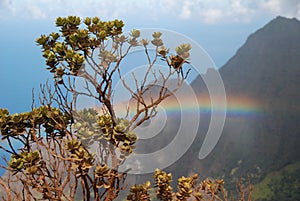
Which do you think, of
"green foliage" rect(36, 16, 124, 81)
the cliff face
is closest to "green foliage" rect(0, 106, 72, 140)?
"green foliage" rect(36, 16, 124, 81)

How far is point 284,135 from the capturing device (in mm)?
60594

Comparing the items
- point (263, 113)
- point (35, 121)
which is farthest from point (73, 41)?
point (263, 113)

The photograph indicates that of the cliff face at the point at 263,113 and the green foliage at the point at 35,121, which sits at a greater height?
the cliff face at the point at 263,113

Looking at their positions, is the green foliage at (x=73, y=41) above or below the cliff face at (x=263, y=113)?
below

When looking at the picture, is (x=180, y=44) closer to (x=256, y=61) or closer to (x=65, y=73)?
(x=65, y=73)

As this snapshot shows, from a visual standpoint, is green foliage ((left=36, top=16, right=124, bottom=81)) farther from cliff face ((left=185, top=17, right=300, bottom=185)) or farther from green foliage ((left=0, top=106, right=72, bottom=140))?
cliff face ((left=185, top=17, right=300, bottom=185))

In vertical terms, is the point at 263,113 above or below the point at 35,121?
above

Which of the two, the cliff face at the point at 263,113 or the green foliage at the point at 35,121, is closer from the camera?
the green foliage at the point at 35,121

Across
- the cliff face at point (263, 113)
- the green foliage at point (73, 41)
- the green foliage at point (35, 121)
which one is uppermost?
the cliff face at point (263, 113)

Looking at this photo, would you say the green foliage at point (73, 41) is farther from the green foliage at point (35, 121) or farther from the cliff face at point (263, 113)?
the cliff face at point (263, 113)

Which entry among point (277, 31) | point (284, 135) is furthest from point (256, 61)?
point (284, 135)

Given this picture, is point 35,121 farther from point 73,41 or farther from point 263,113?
point 263,113

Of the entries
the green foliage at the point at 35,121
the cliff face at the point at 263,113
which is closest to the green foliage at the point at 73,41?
the green foliage at the point at 35,121

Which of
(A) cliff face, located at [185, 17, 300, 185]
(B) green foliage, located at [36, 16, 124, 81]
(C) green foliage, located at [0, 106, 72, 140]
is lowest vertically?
(C) green foliage, located at [0, 106, 72, 140]
